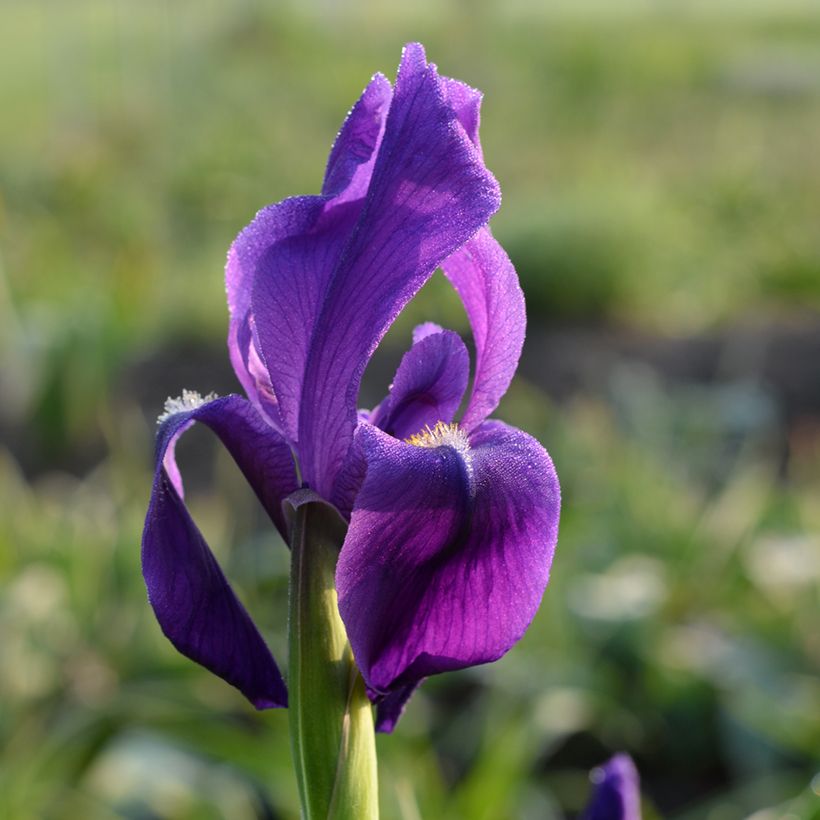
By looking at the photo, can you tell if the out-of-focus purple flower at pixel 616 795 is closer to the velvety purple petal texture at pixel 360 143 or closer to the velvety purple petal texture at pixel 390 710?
the velvety purple petal texture at pixel 390 710

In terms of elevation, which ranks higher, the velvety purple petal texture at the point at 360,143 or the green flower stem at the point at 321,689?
the velvety purple petal texture at the point at 360,143

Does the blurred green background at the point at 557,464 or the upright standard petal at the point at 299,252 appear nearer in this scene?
the upright standard petal at the point at 299,252

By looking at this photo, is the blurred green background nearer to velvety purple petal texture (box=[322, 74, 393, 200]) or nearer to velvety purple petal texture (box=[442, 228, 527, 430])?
velvety purple petal texture (box=[442, 228, 527, 430])

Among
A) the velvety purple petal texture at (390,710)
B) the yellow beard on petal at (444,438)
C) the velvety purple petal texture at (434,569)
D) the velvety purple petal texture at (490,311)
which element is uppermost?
the velvety purple petal texture at (490,311)

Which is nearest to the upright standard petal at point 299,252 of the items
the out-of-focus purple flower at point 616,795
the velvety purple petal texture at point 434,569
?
the velvety purple petal texture at point 434,569

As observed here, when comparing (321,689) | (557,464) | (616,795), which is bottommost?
(557,464)

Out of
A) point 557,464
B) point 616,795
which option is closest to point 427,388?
point 616,795

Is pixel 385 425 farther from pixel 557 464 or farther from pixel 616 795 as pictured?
pixel 557 464

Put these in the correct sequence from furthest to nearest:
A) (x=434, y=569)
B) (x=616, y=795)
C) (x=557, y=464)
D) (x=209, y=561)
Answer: (x=557, y=464), (x=616, y=795), (x=209, y=561), (x=434, y=569)
